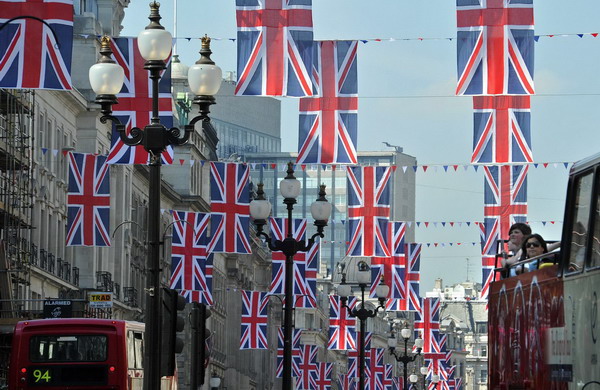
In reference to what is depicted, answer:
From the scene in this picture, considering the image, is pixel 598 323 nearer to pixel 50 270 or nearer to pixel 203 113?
pixel 203 113

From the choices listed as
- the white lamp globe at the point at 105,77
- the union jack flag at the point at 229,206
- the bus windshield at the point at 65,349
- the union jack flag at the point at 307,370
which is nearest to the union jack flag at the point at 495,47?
the bus windshield at the point at 65,349

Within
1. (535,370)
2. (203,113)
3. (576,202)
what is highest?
(203,113)

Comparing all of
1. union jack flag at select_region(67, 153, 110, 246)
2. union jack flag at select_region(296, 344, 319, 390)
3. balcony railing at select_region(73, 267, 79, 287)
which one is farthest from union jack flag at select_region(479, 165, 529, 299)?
union jack flag at select_region(296, 344, 319, 390)

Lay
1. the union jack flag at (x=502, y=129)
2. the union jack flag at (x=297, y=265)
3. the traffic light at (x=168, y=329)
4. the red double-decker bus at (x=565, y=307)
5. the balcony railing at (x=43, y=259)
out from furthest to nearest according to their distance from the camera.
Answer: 1. the balcony railing at (x=43, y=259)
2. the union jack flag at (x=297, y=265)
3. the union jack flag at (x=502, y=129)
4. the traffic light at (x=168, y=329)
5. the red double-decker bus at (x=565, y=307)

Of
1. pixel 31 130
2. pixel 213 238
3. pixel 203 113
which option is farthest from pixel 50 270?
pixel 203 113

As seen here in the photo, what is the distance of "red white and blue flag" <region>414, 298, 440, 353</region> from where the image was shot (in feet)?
228

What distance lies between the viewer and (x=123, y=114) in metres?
30.7

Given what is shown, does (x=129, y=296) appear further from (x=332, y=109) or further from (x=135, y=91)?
(x=135, y=91)

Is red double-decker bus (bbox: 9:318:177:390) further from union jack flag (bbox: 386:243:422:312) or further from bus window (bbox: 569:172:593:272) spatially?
union jack flag (bbox: 386:243:422:312)

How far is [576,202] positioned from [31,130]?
146ft

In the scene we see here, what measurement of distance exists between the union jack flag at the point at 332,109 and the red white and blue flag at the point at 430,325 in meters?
38.0

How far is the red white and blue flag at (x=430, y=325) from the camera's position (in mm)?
69387

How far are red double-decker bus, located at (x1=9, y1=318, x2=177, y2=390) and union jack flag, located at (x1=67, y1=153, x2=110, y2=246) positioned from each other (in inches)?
543

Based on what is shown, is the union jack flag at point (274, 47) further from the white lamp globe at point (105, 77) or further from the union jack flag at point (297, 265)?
the union jack flag at point (297, 265)
